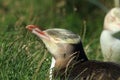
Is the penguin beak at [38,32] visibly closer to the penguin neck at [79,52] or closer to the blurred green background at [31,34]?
the blurred green background at [31,34]

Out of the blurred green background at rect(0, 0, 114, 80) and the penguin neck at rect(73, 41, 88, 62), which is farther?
the penguin neck at rect(73, 41, 88, 62)

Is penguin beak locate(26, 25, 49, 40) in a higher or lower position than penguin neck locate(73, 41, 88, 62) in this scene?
higher

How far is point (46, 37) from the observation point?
676 cm

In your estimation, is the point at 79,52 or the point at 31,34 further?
the point at 31,34

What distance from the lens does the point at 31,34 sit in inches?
281

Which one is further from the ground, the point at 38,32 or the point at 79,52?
the point at 38,32

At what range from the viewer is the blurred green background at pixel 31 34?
6.38 m

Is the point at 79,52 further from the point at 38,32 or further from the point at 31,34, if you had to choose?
the point at 31,34

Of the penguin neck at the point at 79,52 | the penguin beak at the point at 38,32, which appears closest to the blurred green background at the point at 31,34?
the penguin beak at the point at 38,32

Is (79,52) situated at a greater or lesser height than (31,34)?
lesser

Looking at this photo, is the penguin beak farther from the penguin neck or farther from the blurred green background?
the penguin neck

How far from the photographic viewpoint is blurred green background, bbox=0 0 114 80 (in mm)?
6375

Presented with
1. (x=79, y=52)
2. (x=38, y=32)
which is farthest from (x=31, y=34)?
(x=79, y=52)

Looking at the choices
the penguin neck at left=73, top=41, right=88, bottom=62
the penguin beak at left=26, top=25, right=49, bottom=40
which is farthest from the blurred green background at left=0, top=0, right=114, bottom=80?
the penguin neck at left=73, top=41, right=88, bottom=62
